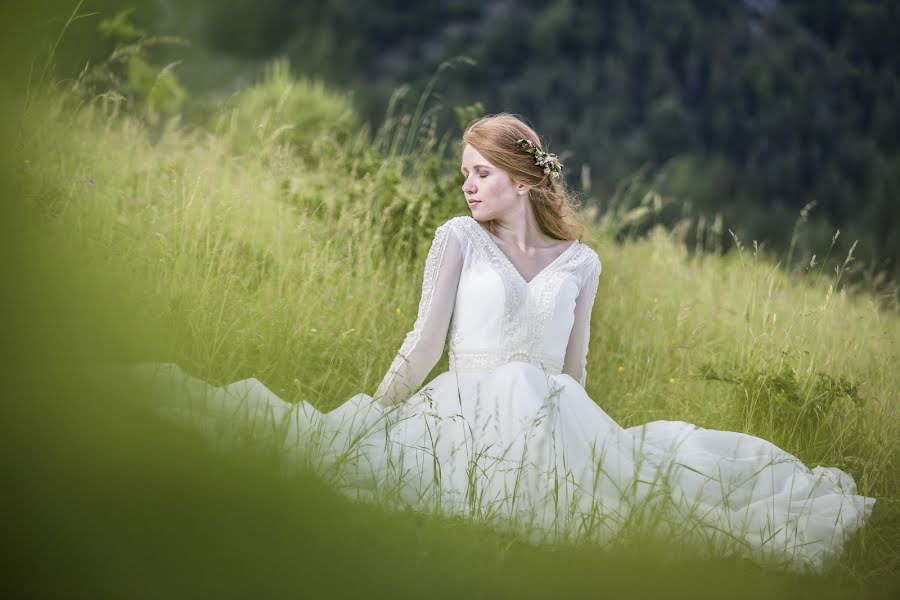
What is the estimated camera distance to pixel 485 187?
9.86ft

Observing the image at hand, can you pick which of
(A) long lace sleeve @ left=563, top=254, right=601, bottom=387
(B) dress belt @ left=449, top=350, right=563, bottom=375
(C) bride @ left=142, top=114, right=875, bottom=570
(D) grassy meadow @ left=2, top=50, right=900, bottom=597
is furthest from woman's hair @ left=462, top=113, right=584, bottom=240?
(D) grassy meadow @ left=2, top=50, right=900, bottom=597

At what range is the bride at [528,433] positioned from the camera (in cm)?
230

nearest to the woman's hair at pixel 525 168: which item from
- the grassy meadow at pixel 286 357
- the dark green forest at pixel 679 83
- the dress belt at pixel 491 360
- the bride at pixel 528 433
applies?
the bride at pixel 528 433

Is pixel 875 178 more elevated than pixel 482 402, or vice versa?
pixel 875 178

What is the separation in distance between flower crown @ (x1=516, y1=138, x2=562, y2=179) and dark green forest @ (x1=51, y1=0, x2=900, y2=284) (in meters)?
7.97

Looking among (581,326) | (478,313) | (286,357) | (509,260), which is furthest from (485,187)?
(286,357)

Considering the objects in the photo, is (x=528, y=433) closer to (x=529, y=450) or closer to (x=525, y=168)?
(x=529, y=450)

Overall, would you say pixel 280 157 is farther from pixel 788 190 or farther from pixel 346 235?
pixel 788 190

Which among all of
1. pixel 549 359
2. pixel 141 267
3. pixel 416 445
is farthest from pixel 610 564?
pixel 141 267

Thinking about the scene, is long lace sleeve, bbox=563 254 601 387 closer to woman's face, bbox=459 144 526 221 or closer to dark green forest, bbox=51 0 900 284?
woman's face, bbox=459 144 526 221

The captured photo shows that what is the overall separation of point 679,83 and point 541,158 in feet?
36.5

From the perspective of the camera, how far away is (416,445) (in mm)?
2537

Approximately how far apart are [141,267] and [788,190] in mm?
11303

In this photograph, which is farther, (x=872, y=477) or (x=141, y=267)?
(x=872, y=477)
